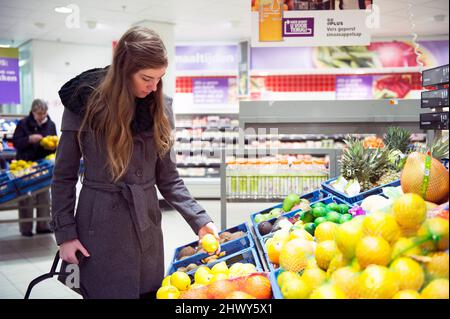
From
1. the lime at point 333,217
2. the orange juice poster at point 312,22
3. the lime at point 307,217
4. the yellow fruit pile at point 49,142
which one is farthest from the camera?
the yellow fruit pile at point 49,142

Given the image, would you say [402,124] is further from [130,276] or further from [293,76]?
[293,76]

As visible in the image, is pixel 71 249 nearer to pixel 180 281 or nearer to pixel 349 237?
pixel 180 281

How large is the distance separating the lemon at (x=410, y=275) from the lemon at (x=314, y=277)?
0.27 m

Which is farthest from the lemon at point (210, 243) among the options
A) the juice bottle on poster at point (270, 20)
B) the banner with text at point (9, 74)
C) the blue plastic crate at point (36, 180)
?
the banner with text at point (9, 74)

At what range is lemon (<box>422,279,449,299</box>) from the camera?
93 cm

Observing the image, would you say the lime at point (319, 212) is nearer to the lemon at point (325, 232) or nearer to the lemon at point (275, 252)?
the lemon at point (275, 252)

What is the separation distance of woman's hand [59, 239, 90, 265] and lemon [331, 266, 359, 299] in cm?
109

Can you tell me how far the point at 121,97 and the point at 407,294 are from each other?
46.8 inches

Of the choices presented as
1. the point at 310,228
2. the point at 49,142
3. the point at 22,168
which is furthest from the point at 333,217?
the point at 49,142

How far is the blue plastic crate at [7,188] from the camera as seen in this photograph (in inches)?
207

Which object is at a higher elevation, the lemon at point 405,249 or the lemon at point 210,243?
→ the lemon at point 405,249

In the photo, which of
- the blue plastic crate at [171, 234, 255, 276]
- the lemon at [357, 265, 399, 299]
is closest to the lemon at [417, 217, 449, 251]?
the lemon at [357, 265, 399, 299]
